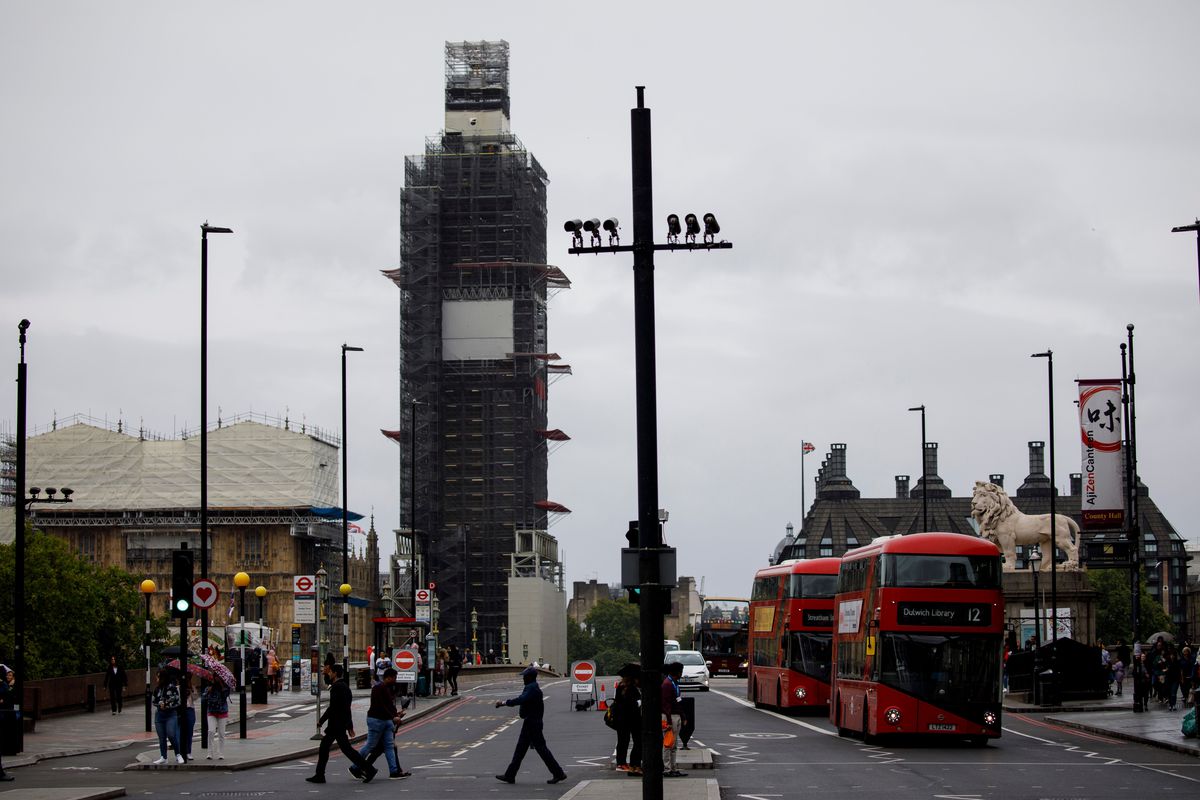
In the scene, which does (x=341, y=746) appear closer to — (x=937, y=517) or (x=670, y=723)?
(x=670, y=723)

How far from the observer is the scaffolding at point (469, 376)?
6166 inches

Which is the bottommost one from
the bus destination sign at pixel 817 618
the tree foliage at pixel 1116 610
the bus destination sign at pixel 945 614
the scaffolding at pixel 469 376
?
the tree foliage at pixel 1116 610

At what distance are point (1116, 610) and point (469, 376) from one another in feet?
198

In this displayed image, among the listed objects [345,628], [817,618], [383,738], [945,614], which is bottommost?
[345,628]

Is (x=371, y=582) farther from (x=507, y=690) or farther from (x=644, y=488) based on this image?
(x=644, y=488)

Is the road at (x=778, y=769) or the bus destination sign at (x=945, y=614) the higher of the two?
the bus destination sign at (x=945, y=614)

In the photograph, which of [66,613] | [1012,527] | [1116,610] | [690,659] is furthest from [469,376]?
[690,659]

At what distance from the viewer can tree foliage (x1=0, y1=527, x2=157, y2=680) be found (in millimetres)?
65938

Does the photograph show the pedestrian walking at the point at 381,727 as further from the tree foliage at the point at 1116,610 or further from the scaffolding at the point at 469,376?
the scaffolding at the point at 469,376

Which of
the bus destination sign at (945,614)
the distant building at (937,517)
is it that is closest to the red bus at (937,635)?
the bus destination sign at (945,614)

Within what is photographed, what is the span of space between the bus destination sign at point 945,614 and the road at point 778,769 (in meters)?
2.39

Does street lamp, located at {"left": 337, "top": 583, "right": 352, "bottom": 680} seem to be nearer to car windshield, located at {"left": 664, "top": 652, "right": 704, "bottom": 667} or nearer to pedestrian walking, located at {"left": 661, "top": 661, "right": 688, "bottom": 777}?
pedestrian walking, located at {"left": 661, "top": 661, "right": 688, "bottom": 777}

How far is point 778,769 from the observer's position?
28172 mm

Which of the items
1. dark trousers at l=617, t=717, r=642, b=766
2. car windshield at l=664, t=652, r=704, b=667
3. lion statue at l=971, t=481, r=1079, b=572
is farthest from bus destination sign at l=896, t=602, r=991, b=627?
lion statue at l=971, t=481, r=1079, b=572
